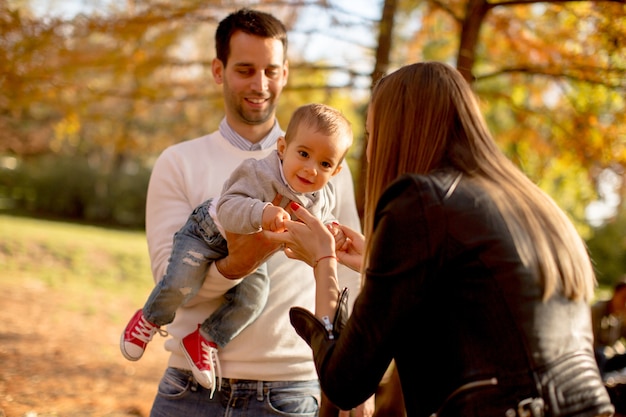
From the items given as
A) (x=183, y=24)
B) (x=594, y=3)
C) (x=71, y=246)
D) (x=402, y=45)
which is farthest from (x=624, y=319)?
(x=71, y=246)

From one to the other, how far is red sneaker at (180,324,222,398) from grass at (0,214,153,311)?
348 inches

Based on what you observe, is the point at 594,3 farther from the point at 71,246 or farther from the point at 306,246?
the point at 71,246

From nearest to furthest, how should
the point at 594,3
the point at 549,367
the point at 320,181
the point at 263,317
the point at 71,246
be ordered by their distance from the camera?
the point at 549,367 < the point at 320,181 < the point at 263,317 < the point at 594,3 < the point at 71,246

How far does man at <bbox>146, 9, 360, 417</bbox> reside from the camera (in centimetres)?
268

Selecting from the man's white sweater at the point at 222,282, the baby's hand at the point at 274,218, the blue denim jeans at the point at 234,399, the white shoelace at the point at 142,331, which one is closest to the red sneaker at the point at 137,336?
the white shoelace at the point at 142,331

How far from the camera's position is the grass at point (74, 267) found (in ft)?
39.1

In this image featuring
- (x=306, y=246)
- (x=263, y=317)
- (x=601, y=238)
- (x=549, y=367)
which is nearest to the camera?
(x=549, y=367)

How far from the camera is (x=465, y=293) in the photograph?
164 centimetres

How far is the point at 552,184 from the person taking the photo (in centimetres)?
817

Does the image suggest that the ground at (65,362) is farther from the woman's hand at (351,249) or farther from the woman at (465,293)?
the woman at (465,293)

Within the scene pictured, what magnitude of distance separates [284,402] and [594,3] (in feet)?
14.0

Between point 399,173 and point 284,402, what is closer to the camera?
point 399,173

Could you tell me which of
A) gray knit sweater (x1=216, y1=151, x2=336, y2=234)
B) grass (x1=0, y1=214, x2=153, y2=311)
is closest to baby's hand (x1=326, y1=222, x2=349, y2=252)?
gray knit sweater (x1=216, y1=151, x2=336, y2=234)

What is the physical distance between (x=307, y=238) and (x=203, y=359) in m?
0.72
